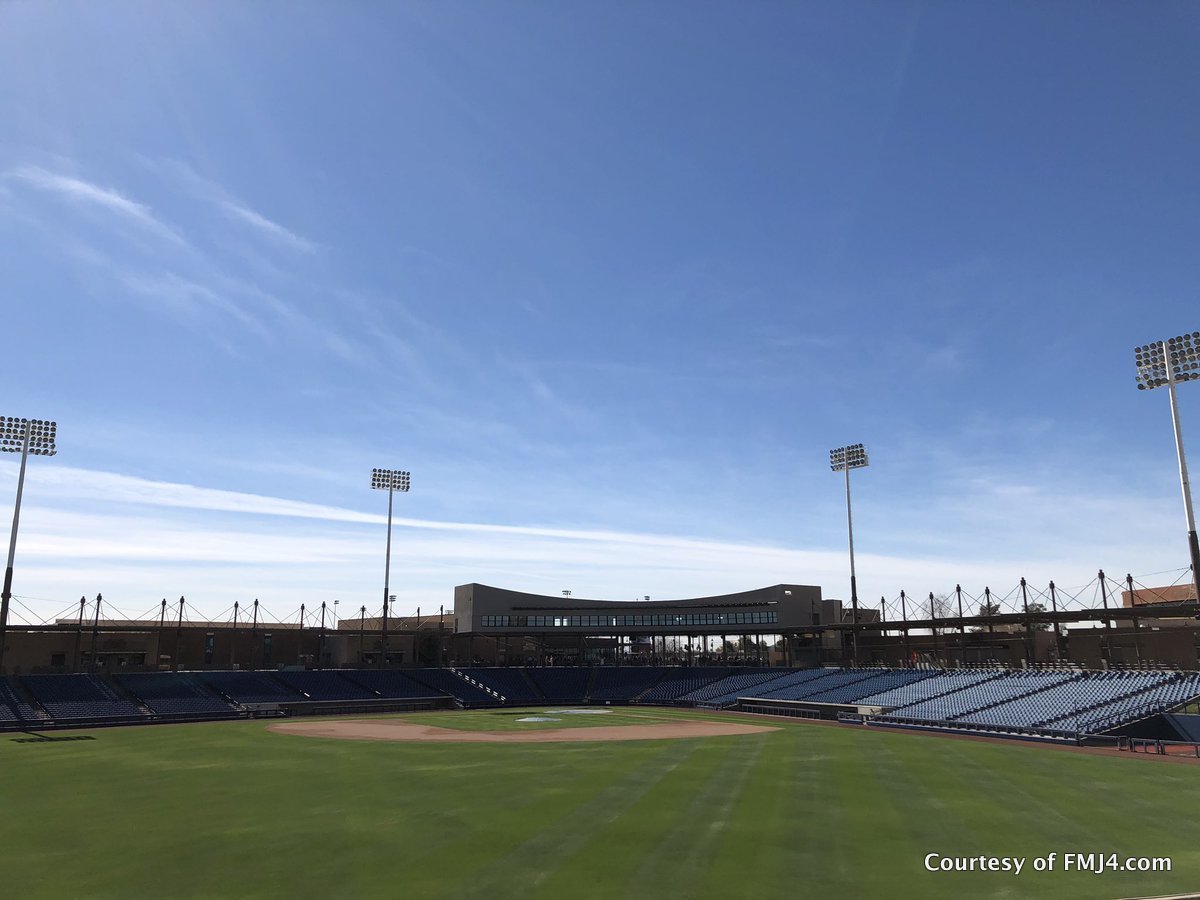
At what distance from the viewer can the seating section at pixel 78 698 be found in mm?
66625

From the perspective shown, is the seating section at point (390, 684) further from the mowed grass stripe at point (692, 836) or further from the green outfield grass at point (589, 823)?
the mowed grass stripe at point (692, 836)

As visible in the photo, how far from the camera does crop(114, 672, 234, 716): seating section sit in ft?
234

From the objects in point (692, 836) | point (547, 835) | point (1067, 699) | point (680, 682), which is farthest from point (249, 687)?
point (1067, 699)

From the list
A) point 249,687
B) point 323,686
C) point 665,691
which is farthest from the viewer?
point 665,691

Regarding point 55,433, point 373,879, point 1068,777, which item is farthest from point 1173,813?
point 55,433

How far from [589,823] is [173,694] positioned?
66223mm

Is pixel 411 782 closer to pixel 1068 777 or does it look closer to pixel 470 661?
pixel 1068 777

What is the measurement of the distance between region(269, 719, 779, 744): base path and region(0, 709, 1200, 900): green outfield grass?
35.1 feet

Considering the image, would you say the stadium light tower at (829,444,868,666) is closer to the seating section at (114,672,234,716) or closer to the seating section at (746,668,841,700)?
the seating section at (746,668,841,700)

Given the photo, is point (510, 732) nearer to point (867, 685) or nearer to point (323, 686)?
point (867, 685)

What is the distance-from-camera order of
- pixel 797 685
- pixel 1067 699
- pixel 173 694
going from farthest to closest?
1. pixel 797 685
2. pixel 173 694
3. pixel 1067 699

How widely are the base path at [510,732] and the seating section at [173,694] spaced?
1126cm

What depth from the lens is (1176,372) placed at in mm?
50625

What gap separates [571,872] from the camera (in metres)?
18.8
